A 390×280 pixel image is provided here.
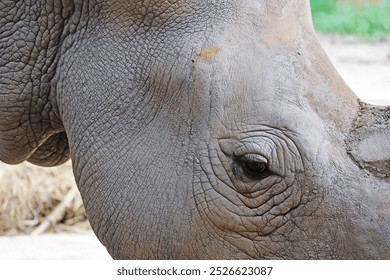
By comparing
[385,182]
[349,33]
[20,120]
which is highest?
[349,33]

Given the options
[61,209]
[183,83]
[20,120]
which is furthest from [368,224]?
[61,209]

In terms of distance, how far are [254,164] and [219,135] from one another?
129 millimetres

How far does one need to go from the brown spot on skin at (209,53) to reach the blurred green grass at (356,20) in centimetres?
857

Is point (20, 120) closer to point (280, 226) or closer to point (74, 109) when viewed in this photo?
point (74, 109)

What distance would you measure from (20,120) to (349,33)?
29.2 ft

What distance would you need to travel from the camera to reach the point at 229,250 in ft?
9.65

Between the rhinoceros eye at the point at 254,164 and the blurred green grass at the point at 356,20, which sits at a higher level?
the blurred green grass at the point at 356,20

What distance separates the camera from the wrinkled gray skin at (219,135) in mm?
2848

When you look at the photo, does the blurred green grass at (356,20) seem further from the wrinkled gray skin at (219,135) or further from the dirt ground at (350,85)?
the wrinkled gray skin at (219,135)

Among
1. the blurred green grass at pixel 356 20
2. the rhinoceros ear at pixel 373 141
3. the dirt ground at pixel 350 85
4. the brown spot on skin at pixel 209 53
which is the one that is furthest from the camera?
the blurred green grass at pixel 356 20

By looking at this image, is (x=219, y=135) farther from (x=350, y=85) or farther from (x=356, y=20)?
(x=356, y=20)

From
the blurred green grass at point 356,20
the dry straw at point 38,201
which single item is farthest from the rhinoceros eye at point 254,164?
the blurred green grass at point 356,20

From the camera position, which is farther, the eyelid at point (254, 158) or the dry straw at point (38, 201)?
the dry straw at point (38, 201)

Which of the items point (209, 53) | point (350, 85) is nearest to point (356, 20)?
point (350, 85)
